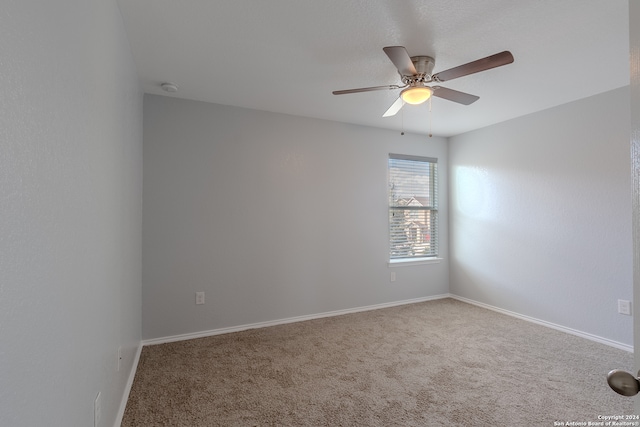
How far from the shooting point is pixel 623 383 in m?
0.60

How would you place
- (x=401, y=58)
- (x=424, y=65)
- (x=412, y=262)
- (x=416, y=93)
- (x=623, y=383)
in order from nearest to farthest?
(x=623, y=383) → (x=401, y=58) → (x=416, y=93) → (x=424, y=65) → (x=412, y=262)

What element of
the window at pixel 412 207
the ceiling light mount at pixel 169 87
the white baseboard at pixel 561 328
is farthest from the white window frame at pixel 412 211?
the ceiling light mount at pixel 169 87

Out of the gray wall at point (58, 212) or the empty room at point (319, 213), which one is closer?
the gray wall at point (58, 212)

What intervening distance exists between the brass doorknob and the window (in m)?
3.66

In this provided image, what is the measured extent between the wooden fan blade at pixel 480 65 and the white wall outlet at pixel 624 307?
2.63m

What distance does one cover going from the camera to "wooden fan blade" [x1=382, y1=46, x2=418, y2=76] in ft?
5.84

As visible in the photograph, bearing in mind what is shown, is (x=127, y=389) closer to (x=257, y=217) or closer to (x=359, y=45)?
(x=257, y=217)

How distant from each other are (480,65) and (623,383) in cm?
187

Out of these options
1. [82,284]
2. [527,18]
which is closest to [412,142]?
[527,18]

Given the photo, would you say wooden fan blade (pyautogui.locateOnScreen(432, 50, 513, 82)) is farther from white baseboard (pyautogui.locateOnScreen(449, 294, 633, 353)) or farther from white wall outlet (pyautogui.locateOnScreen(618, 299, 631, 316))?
white baseboard (pyautogui.locateOnScreen(449, 294, 633, 353))

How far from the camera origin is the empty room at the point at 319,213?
0.91 meters

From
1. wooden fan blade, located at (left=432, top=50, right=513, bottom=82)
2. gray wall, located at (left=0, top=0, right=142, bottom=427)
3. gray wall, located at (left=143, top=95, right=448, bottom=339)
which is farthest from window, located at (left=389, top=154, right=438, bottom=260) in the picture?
gray wall, located at (left=0, top=0, right=142, bottom=427)

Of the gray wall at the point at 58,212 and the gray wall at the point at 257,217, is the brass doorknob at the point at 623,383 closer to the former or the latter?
the gray wall at the point at 58,212

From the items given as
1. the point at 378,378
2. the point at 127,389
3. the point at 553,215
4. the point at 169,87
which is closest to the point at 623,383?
the point at 378,378
